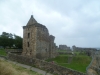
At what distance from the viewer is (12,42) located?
4106 centimetres

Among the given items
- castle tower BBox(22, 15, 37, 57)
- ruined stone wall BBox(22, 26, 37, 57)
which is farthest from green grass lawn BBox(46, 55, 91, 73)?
castle tower BBox(22, 15, 37, 57)

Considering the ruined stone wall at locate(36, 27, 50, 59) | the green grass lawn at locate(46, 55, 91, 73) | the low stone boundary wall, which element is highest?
the ruined stone wall at locate(36, 27, 50, 59)

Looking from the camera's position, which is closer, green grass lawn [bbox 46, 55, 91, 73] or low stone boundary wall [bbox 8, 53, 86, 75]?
low stone boundary wall [bbox 8, 53, 86, 75]

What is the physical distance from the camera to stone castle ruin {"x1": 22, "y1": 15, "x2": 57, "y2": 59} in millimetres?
28547

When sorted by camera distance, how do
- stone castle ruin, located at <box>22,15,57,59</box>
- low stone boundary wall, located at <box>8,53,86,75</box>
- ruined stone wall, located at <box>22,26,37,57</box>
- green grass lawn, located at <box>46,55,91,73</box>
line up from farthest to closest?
ruined stone wall, located at <box>22,26,37,57</box>
stone castle ruin, located at <box>22,15,57,59</box>
green grass lawn, located at <box>46,55,91,73</box>
low stone boundary wall, located at <box>8,53,86,75</box>

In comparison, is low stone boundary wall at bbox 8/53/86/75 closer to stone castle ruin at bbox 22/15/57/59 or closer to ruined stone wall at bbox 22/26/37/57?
ruined stone wall at bbox 22/26/37/57

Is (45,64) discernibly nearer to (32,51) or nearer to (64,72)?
(64,72)

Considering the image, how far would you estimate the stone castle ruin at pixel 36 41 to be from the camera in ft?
93.7

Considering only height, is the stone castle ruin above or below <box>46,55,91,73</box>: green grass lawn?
above

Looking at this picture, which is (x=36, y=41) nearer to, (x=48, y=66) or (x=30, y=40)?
(x=30, y=40)

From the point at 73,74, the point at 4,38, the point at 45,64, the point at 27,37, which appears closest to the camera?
the point at 73,74

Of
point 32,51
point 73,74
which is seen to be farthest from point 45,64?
point 32,51

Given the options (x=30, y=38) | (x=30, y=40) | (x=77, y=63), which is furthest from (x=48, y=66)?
(x=30, y=38)

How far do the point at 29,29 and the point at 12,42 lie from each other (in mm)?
13253
